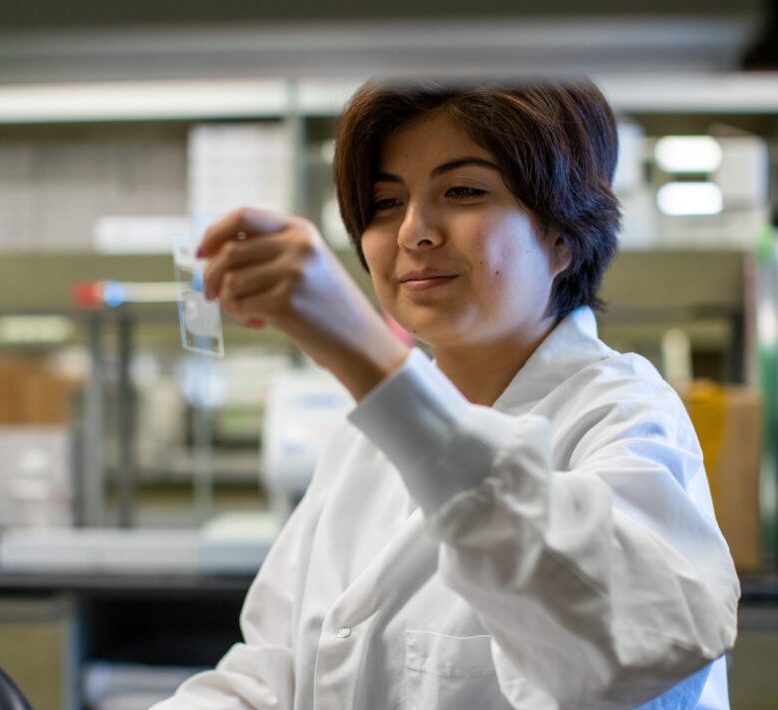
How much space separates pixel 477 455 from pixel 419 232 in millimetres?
321

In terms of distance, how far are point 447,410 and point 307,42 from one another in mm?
307

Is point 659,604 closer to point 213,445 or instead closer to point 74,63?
point 74,63

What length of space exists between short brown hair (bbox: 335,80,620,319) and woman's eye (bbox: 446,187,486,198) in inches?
1.2

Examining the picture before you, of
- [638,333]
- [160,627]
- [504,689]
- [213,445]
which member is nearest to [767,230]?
[638,333]

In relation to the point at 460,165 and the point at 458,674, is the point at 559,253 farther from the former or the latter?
the point at 458,674

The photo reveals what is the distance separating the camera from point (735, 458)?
2641 mm

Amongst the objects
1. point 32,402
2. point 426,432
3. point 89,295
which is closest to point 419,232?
point 426,432

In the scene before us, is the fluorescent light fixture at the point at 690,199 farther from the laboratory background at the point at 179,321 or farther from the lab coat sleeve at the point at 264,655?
the lab coat sleeve at the point at 264,655

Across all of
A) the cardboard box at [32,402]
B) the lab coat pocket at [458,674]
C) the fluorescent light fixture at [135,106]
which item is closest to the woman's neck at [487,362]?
the lab coat pocket at [458,674]

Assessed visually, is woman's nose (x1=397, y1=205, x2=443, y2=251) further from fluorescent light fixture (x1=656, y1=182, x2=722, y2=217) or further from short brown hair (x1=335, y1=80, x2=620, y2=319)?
fluorescent light fixture (x1=656, y1=182, x2=722, y2=217)

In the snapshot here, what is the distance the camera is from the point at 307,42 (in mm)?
549

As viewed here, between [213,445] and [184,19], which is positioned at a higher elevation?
[184,19]

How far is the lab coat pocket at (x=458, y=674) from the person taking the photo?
100 cm

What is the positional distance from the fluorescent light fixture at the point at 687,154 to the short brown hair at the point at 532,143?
2.38 metres
